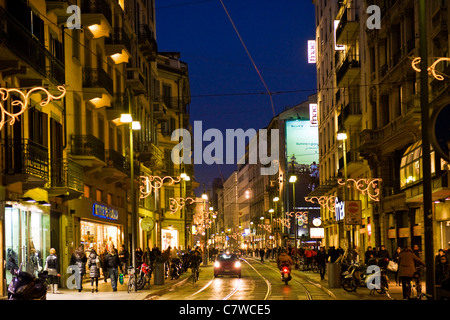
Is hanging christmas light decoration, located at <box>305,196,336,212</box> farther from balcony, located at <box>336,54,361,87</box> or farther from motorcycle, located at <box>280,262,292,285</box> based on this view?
motorcycle, located at <box>280,262,292,285</box>

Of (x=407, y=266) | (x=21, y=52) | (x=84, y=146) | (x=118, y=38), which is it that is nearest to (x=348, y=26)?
(x=118, y=38)

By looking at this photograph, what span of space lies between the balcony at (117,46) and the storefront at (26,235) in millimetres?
13579

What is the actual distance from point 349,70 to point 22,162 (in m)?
30.8

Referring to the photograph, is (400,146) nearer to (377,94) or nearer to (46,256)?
(377,94)

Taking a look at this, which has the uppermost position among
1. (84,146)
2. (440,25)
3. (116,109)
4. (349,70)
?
(349,70)

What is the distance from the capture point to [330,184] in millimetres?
59719

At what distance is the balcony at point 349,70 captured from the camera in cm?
4809

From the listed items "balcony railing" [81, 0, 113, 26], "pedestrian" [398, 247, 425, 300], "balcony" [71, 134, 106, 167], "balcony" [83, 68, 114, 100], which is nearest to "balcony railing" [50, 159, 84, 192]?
"balcony" [71, 134, 106, 167]

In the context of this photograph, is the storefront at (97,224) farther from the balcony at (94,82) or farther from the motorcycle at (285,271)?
the motorcycle at (285,271)

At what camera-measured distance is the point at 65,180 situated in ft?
91.6

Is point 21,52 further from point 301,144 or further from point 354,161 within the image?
point 301,144

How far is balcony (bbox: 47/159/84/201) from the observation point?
2645 cm

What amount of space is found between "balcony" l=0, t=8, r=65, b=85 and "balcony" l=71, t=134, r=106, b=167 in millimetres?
5705

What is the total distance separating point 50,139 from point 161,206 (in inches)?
1493
